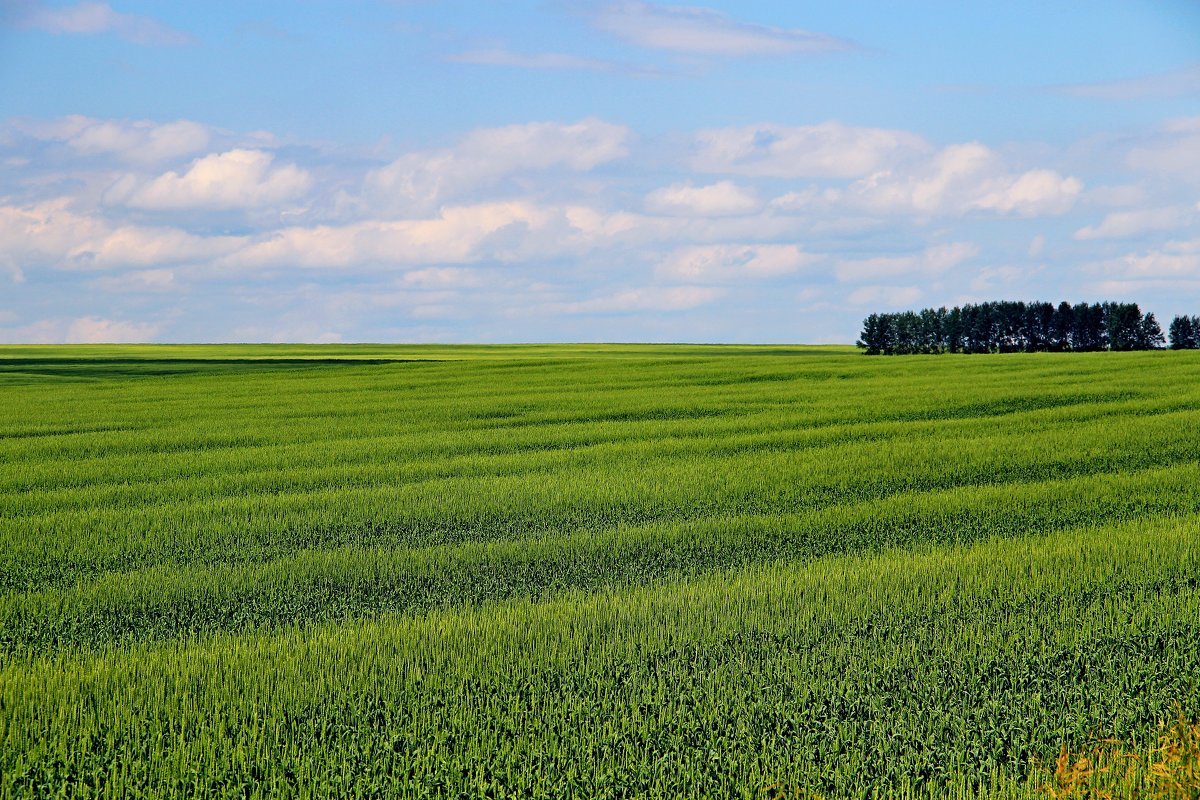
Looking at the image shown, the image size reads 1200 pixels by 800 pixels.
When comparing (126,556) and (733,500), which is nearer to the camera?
(126,556)

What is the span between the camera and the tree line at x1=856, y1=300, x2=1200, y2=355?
310ft

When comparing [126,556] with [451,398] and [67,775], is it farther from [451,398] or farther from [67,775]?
[451,398]

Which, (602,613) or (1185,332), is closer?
(602,613)

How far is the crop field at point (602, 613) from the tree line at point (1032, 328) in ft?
258

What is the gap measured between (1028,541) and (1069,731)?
6.58 metres

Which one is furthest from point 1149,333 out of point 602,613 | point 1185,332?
point 602,613

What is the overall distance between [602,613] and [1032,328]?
98.3m

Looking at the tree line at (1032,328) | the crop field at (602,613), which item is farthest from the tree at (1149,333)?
the crop field at (602,613)

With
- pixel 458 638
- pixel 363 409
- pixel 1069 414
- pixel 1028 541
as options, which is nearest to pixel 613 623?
pixel 458 638

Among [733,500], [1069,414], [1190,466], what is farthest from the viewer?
[1069,414]

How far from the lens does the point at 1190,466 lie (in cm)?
1834

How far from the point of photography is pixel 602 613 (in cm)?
929

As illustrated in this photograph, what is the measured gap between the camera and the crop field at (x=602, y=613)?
6172mm

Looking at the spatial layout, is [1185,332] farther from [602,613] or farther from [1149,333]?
[602,613]
